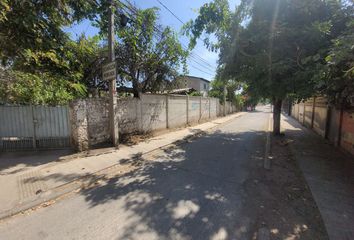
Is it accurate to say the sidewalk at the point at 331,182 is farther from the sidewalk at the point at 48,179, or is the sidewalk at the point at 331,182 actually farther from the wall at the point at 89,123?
the wall at the point at 89,123

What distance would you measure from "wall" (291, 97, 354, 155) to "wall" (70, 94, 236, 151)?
7.58 meters

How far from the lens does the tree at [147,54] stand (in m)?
9.66

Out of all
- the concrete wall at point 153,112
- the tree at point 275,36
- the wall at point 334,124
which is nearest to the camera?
the tree at point 275,36

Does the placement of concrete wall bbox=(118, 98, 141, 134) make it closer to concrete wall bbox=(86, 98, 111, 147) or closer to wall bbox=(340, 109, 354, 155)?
concrete wall bbox=(86, 98, 111, 147)

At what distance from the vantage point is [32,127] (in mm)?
6508

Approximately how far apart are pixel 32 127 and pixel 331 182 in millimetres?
8702

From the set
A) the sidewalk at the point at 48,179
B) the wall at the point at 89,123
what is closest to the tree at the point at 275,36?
the wall at the point at 89,123

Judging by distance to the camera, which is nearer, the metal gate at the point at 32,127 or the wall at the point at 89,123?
the wall at the point at 89,123

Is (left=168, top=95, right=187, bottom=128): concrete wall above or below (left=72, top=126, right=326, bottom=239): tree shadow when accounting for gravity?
above

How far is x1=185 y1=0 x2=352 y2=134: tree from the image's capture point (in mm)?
5512

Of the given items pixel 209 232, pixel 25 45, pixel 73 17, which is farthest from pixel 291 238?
pixel 73 17

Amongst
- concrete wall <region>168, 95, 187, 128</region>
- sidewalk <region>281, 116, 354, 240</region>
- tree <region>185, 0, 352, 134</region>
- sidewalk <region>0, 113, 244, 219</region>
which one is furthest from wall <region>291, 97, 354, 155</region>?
concrete wall <region>168, 95, 187, 128</region>

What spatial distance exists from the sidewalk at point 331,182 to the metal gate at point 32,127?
7.22m

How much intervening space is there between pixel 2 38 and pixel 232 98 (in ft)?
97.1
